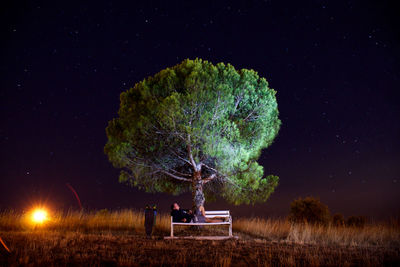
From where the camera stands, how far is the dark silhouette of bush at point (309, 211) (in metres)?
19.6

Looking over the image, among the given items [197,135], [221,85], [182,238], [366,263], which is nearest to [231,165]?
[197,135]

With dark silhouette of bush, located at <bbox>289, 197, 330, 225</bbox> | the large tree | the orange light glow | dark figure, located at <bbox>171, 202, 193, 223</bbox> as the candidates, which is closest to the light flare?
the orange light glow

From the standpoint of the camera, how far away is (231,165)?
554 inches

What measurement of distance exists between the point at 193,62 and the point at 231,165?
4.67 meters

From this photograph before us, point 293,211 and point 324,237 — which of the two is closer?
point 324,237

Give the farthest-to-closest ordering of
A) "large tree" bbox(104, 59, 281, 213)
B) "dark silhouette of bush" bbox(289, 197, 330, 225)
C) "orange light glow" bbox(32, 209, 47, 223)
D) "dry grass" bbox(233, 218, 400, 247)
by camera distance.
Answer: "dark silhouette of bush" bbox(289, 197, 330, 225) < "orange light glow" bbox(32, 209, 47, 223) < "large tree" bbox(104, 59, 281, 213) < "dry grass" bbox(233, 218, 400, 247)

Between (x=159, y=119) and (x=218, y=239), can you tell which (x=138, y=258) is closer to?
(x=218, y=239)

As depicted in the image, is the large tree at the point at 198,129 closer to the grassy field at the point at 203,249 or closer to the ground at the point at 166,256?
the grassy field at the point at 203,249

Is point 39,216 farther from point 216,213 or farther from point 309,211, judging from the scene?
point 309,211

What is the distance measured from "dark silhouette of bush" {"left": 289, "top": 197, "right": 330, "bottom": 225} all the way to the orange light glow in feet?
42.8

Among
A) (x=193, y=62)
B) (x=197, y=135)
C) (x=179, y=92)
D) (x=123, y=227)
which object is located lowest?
(x=123, y=227)

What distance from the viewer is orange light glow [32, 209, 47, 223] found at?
47.0 feet

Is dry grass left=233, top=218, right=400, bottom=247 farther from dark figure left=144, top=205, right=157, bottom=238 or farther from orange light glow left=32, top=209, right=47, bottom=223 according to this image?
orange light glow left=32, top=209, right=47, bottom=223

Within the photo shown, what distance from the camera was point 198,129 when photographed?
43.7 feet
